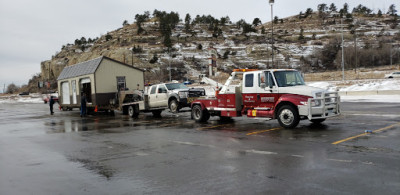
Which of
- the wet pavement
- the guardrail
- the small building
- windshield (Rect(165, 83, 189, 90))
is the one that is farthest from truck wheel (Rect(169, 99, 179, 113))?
the guardrail

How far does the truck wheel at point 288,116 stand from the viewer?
11516 millimetres

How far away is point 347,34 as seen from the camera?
130 m

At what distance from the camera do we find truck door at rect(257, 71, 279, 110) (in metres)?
12.2

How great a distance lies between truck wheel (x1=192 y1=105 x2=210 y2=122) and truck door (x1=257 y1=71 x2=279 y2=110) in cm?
337

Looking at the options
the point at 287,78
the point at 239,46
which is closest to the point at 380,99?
the point at 287,78

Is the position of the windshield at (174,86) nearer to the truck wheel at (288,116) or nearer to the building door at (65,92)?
the truck wheel at (288,116)

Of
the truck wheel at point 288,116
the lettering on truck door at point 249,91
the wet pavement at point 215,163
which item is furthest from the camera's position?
the lettering on truck door at point 249,91

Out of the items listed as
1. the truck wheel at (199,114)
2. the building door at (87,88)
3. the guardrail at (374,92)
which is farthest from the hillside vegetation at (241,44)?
the truck wheel at (199,114)

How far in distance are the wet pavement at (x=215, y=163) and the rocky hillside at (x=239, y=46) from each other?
6959 centimetres

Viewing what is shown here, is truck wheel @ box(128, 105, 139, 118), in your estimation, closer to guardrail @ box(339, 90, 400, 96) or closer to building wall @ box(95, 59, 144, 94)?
building wall @ box(95, 59, 144, 94)

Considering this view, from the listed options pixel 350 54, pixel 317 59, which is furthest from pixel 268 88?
pixel 317 59

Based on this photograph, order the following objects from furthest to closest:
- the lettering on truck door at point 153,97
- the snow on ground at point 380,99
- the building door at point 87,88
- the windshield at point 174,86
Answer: the building door at point 87,88, the snow on ground at point 380,99, the lettering on truck door at point 153,97, the windshield at point 174,86

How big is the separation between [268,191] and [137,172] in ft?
9.20

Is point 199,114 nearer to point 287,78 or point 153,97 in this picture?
point 287,78
